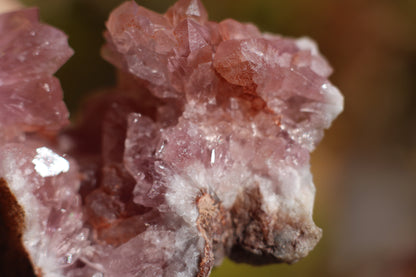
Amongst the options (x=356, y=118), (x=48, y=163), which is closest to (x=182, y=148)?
(x=48, y=163)

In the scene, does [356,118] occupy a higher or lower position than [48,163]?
lower

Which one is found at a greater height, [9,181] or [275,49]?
[275,49]

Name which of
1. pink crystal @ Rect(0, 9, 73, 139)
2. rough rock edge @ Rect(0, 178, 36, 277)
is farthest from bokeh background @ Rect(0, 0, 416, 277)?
rough rock edge @ Rect(0, 178, 36, 277)

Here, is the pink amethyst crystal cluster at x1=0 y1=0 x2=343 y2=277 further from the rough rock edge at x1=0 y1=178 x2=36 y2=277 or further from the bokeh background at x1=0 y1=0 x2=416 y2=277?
the bokeh background at x1=0 y1=0 x2=416 y2=277

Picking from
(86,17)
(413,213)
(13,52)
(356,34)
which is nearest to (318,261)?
(413,213)

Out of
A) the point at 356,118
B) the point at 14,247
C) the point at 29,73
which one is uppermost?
the point at 29,73

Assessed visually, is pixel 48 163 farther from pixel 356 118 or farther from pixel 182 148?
pixel 356 118

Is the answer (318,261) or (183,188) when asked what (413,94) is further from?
(183,188)
